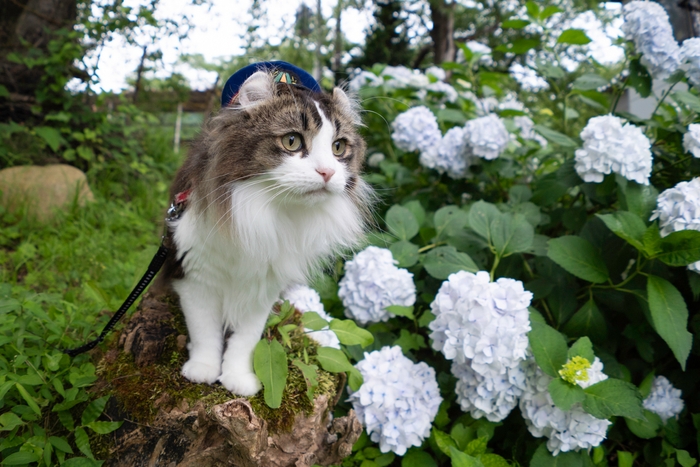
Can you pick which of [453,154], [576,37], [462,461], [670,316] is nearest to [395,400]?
[462,461]

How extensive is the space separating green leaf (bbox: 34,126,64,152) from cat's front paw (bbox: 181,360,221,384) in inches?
139

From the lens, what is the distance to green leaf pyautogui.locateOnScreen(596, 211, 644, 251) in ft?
5.81

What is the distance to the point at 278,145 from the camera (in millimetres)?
1436

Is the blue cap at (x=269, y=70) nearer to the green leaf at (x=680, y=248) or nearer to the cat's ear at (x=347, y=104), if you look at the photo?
the cat's ear at (x=347, y=104)

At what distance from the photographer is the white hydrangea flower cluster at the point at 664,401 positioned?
1978mm

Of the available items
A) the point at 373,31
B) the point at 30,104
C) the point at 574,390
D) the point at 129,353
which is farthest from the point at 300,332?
the point at 373,31

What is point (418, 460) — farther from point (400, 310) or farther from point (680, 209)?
point (680, 209)

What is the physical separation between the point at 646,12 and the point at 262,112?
193 centimetres

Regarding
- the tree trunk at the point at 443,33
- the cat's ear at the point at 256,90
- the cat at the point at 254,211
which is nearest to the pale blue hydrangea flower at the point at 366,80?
the cat at the point at 254,211

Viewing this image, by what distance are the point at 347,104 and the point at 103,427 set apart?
1.38 m

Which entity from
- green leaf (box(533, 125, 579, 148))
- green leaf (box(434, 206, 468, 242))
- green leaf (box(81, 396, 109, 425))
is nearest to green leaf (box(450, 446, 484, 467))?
green leaf (box(434, 206, 468, 242))

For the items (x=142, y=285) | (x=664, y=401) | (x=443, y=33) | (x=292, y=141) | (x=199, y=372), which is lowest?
(x=664, y=401)

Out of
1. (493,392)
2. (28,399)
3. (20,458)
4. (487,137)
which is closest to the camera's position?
(20,458)

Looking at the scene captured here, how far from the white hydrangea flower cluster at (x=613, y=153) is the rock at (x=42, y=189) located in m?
3.98
